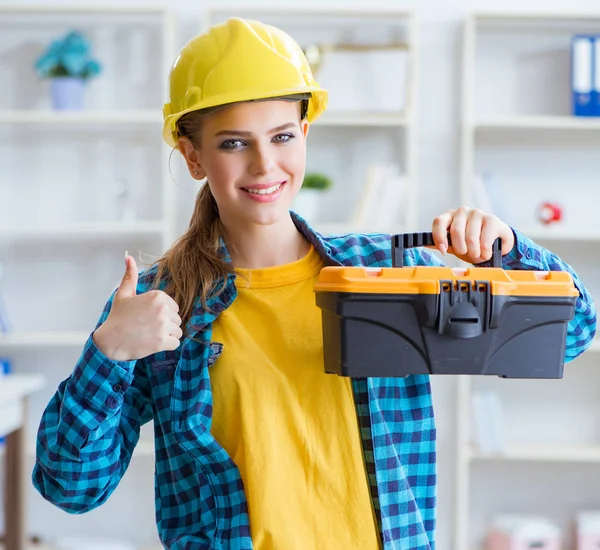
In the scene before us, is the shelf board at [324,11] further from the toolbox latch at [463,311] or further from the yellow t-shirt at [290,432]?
the toolbox latch at [463,311]

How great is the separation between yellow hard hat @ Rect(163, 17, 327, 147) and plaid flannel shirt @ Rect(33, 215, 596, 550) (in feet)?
0.86

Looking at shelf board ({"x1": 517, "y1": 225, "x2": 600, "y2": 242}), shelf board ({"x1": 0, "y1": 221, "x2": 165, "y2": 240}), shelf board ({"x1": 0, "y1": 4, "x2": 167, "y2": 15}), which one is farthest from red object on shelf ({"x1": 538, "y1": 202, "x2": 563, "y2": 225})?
shelf board ({"x1": 0, "y1": 4, "x2": 167, "y2": 15})

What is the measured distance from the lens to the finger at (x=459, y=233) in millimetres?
1142

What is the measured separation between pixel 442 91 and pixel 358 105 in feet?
1.21

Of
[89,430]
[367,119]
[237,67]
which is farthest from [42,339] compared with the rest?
[237,67]

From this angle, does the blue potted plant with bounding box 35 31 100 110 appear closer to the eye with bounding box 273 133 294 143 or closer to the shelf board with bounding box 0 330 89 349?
the shelf board with bounding box 0 330 89 349

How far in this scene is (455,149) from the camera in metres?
3.54

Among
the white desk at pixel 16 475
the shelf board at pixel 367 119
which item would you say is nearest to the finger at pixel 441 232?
the white desk at pixel 16 475

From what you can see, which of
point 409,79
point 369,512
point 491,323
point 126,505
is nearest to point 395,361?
point 491,323

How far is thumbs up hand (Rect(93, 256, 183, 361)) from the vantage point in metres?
1.12

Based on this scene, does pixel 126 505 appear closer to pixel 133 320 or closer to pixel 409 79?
pixel 409 79

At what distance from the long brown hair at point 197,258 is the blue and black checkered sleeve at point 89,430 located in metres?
0.11

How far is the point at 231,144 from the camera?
1.25m

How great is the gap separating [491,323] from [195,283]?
0.46 m
